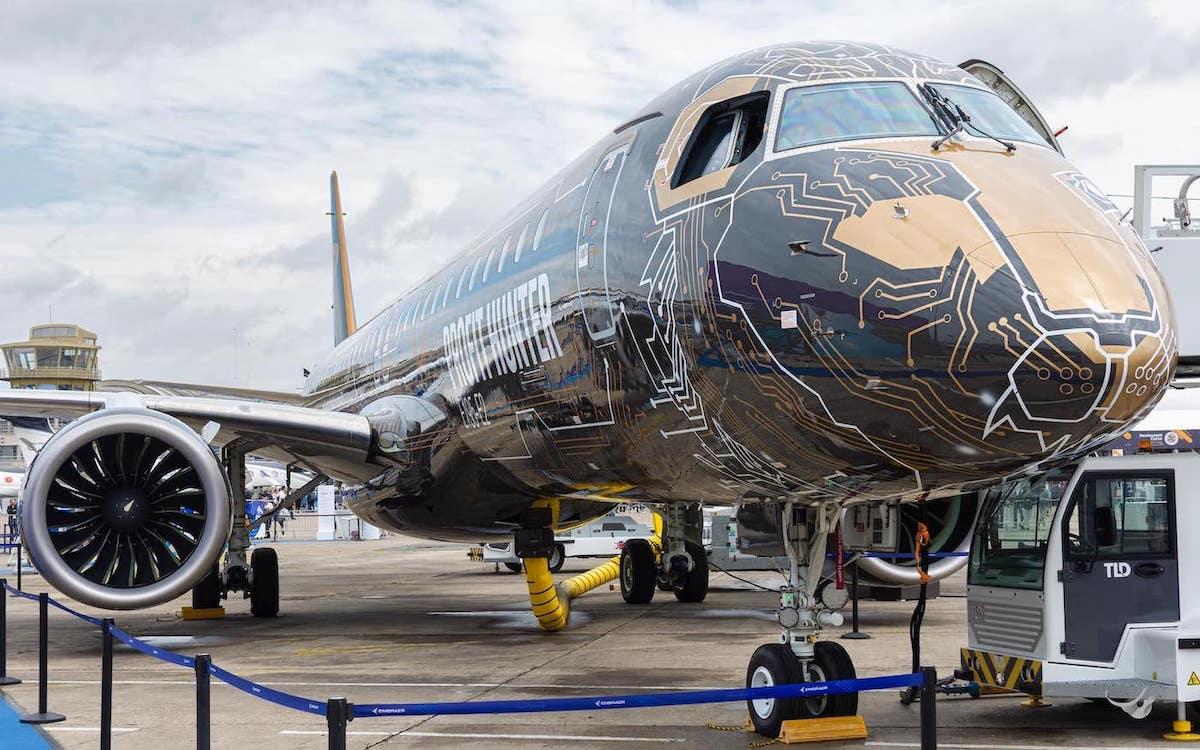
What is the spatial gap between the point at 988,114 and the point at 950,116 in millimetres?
323

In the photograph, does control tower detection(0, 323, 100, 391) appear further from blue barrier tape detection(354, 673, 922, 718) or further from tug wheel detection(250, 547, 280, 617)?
blue barrier tape detection(354, 673, 922, 718)

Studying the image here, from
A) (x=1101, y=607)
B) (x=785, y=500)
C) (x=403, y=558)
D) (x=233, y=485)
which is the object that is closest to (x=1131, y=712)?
(x=1101, y=607)

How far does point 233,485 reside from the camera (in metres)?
15.8

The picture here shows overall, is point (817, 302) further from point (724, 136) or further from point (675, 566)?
point (675, 566)

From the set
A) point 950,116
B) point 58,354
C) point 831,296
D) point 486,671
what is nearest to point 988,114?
point 950,116

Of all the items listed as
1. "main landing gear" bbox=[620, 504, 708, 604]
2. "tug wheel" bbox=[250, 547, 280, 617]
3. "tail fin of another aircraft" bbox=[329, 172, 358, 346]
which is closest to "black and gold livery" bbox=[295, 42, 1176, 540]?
"tug wheel" bbox=[250, 547, 280, 617]

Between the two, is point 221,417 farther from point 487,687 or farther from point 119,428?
point 487,687

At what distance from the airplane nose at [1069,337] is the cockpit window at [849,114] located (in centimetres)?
120

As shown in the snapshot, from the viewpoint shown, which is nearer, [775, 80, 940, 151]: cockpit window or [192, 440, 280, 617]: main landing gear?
[775, 80, 940, 151]: cockpit window

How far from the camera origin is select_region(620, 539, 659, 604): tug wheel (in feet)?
62.4

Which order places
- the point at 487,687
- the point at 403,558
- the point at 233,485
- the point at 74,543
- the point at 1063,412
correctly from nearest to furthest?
the point at 1063,412, the point at 487,687, the point at 74,543, the point at 233,485, the point at 403,558

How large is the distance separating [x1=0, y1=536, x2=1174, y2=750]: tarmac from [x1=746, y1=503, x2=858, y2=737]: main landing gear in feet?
0.81

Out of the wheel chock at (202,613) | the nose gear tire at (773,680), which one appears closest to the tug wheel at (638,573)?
the wheel chock at (202,613)

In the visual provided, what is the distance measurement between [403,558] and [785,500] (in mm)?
29604
